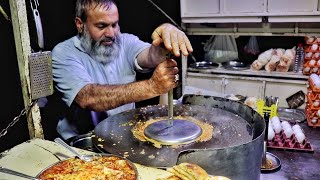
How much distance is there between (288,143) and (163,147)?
4.53 ft

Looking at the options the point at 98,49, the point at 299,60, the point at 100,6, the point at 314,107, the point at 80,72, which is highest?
the point at 100,6

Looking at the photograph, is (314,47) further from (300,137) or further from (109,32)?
(109,32)

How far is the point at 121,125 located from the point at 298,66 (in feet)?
12.3

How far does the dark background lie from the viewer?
3131 mm

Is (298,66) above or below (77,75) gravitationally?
below

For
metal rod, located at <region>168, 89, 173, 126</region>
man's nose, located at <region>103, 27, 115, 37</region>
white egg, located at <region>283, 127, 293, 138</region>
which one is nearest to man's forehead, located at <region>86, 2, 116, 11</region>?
man's nose, located at <region>103, 27, 115, 37</region>

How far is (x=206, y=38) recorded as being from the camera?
5.73m

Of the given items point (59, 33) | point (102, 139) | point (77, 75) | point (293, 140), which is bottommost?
point (293, 140)

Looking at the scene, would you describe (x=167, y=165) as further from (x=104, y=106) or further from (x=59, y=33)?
(x=59, y=33)

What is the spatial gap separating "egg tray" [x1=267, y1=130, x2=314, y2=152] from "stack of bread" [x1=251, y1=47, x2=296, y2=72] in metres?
2.32

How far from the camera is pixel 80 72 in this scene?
2479 mm

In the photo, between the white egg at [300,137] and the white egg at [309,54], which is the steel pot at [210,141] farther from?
the white egg at [309,54]

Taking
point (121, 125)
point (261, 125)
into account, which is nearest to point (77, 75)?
point (121, 125)

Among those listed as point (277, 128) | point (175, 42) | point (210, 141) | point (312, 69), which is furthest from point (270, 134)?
point (312, 69)
